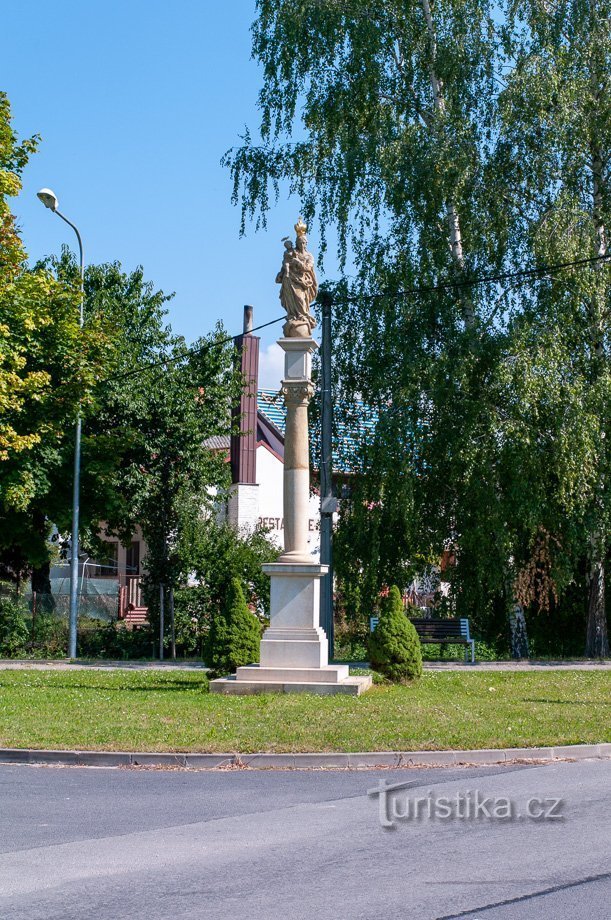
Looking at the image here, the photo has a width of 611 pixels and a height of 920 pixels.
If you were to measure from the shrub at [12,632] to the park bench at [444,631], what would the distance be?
32.8ft

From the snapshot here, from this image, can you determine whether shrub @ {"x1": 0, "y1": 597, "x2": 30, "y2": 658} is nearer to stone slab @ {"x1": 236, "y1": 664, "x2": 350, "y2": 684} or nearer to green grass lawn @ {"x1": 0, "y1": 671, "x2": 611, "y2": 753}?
green grass lawn @ {"x1": 0, "y1": 671, "x2": 611, "y2": 753}

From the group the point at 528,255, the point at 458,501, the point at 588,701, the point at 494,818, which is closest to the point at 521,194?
the point at 528,255

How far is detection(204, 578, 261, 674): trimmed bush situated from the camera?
17.4 metres

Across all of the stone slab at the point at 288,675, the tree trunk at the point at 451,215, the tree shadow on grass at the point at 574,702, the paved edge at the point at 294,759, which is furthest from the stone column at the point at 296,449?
the tree trunk at the point at 451,215

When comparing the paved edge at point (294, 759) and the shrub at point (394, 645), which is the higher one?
the shrub at point (394, 645)

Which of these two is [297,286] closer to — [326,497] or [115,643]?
[326,497]

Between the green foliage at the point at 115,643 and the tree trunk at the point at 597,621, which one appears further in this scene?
the green foliage at the point at 115,643

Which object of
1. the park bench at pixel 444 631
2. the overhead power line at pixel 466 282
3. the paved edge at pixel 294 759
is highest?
the overhead power line at pixel 466 282

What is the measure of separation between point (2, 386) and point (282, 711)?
39.5 ft

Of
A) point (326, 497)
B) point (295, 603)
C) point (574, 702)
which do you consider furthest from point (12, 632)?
point (574, 702)

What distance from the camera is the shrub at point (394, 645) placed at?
17.4 m

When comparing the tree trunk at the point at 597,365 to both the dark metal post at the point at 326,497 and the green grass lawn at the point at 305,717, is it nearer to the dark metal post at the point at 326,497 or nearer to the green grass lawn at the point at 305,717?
the dark metal post at the point at 326,497

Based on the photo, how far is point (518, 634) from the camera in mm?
26734

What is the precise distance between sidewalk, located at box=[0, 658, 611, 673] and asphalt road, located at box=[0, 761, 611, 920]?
41.1 feet
